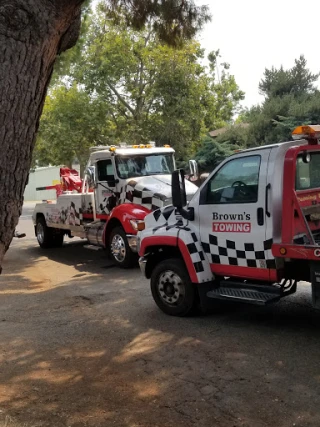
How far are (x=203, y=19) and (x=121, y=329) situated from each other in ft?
18.4

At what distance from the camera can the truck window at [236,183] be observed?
18.2 feet

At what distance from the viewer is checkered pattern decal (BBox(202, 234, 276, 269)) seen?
5.38 metres

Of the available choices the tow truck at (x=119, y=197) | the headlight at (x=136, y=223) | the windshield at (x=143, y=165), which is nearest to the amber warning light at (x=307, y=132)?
the tow truck at (x=119, y=197)

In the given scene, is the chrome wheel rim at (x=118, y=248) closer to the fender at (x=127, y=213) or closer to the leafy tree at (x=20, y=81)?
the fender at (x=127, y=213)

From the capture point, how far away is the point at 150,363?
488 cm

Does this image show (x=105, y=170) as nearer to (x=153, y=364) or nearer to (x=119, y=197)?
(x=119, y=197)

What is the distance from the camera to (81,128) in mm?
23125

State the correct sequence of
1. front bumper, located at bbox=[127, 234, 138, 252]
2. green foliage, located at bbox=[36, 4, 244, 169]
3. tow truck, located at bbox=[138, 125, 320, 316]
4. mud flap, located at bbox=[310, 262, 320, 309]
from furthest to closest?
green foliage, located at bbox=[36, 4, 244, 169] → front bumper, located at bbox=[127, 234, 138, 252] → tow truck, located at bbox=[138, 125, 320, 316] → mud flap, located at bbox=[310, 262, 320, 309]

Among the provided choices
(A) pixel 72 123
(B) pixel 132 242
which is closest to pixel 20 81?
(B) pixel 132 242

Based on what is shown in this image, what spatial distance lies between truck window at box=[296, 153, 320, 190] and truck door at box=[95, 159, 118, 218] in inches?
220

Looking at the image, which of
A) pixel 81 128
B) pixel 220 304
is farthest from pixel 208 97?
pixel 220 304

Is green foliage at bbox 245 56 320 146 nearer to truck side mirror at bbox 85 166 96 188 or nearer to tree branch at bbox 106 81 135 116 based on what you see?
tree branch at bbox 106 81 135 116

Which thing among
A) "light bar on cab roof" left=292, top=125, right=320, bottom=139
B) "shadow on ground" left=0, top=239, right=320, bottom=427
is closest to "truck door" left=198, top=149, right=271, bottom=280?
"light bar on cab roof" left=292, top=125, right=320, bottom=139

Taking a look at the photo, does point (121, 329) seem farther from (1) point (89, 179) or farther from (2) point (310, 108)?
(2) point (310, 108)
